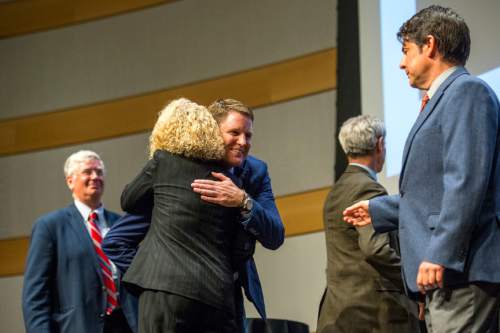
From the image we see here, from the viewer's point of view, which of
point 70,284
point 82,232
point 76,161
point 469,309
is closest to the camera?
point 469,309

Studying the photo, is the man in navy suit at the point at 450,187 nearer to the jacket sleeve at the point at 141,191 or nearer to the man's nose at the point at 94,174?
the jacket sleeve at the point at 141,191

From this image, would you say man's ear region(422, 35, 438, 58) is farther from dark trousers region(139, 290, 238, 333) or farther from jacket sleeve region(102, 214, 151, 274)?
jacket sleeve region(102, 214, 151, 274)

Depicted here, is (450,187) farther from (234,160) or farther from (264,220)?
(234,160)

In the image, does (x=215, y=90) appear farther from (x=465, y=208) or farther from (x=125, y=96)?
(x=465, y=208)

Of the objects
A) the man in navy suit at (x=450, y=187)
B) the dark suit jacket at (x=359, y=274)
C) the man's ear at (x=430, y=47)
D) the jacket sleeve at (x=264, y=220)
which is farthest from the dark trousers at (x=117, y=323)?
the man's ear at (x=430, y=47)

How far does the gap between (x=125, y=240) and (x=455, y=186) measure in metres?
1.23

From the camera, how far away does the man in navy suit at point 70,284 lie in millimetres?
3621

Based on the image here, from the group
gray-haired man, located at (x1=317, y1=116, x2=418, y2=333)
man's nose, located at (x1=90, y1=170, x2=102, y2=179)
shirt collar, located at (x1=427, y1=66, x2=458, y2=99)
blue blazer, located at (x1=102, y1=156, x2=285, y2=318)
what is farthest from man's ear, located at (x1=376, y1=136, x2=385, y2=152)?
man's nose, located at (x1=90, y1=170, x2=102, y2=179)

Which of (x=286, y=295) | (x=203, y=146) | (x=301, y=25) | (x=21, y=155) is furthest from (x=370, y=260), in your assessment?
(x=21, y=155)

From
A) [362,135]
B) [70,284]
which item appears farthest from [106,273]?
[362,135]

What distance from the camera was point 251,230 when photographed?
263 centimetres

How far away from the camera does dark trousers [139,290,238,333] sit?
8.02 feet

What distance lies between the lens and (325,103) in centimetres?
507

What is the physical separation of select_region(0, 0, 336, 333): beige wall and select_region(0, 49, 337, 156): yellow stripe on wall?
5 cm
